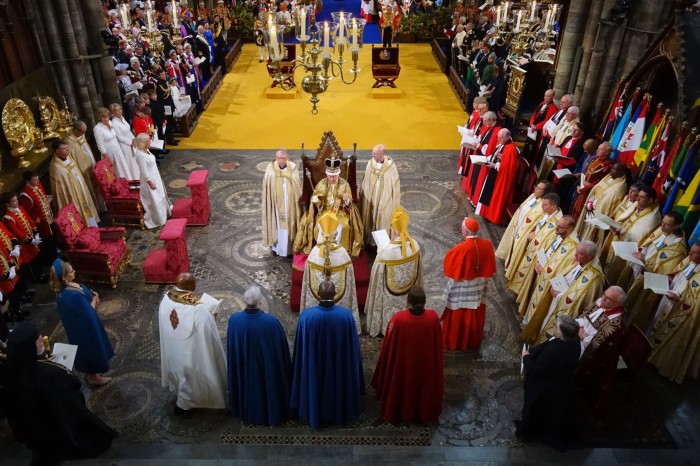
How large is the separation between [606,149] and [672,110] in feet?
3.78

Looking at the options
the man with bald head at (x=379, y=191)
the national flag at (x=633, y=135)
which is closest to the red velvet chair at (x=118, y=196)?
the man with bald head at (x=379, y=191)

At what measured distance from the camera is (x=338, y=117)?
1464cm

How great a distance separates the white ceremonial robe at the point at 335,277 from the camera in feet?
21.2

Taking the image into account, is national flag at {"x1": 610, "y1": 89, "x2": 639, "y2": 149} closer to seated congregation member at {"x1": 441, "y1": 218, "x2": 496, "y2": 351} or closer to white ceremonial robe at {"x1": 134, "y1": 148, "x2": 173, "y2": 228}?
seated congregation member at {"x1": 441, "y1": 218, "x2": 496, "y2": 351}

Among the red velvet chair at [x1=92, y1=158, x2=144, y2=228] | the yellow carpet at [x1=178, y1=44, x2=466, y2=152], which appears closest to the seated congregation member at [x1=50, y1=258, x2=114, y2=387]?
the red velvet chair at [x1=92, y1=158, x2=144, y2=228]

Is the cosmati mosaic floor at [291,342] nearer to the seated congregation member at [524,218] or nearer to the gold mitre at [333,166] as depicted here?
the seated congregation member at [524,218]

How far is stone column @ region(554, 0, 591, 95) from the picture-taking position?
11.1 m

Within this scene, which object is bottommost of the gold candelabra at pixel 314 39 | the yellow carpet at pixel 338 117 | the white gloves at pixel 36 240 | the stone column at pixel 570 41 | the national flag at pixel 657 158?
the yellow carpet at pixel 338 117

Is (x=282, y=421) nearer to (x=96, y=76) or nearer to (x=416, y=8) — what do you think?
(x=96, y=76)

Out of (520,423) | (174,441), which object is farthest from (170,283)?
(520,423)

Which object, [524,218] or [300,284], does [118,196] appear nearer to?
[300,284]

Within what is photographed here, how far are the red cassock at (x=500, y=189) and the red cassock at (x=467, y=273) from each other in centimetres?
338

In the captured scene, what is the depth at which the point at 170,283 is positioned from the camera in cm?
828

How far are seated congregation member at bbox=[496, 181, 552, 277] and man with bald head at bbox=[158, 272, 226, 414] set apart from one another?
445cm
